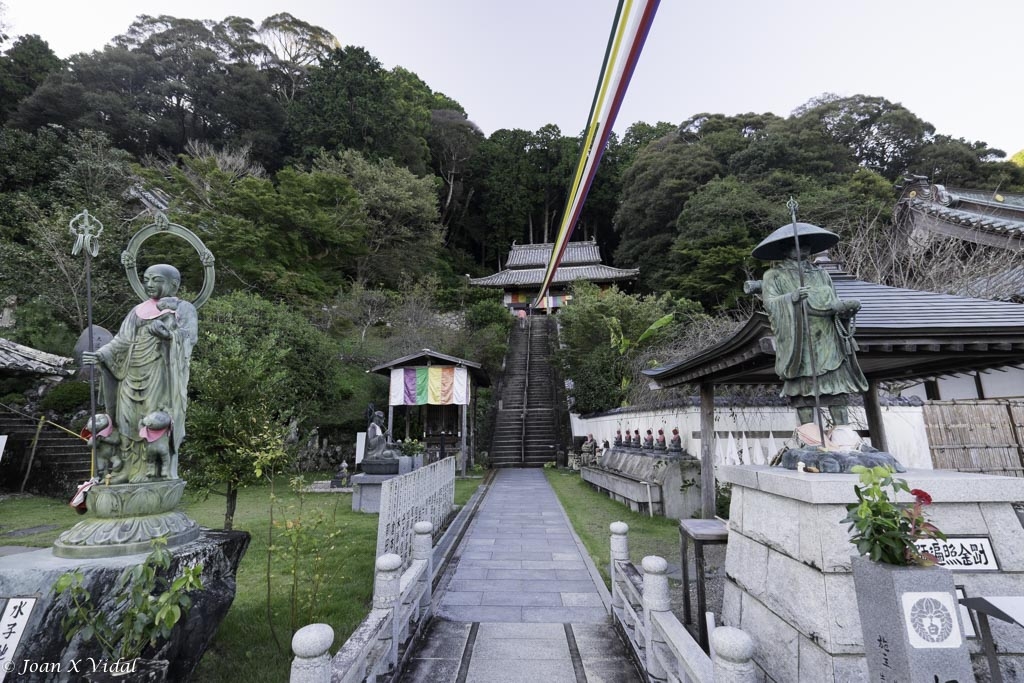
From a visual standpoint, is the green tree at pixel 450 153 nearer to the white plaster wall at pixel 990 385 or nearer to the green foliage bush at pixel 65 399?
the green foliage bush at pixel 65 399

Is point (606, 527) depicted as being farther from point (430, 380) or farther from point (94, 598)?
point (430, 380)

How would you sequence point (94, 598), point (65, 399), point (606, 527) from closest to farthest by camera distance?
point (94, 598) < point (606, 527) < point (65, 399)

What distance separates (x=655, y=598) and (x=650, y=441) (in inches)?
289

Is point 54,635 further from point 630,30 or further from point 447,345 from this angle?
point 447,345

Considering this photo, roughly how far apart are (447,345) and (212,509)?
12.3 m

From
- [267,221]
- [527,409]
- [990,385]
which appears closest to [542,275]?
[527,409]

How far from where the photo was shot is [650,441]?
32.5 feet

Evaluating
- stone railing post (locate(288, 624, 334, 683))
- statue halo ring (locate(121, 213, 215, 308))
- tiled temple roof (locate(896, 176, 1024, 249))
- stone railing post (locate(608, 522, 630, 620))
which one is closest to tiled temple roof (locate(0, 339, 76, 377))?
statue halo ring (locate(121, 213, 215, 308))

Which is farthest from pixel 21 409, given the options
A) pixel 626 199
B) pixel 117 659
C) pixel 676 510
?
pixel 626 199

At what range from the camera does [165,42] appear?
27.7 m

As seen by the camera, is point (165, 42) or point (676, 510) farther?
point (165, 42)

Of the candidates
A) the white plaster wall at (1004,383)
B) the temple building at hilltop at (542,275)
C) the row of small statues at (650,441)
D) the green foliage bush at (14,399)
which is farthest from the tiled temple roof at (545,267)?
the green foliage bush at (14,399)

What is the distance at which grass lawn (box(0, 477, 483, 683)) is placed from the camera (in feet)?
11.1

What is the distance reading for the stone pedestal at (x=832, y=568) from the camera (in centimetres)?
225
